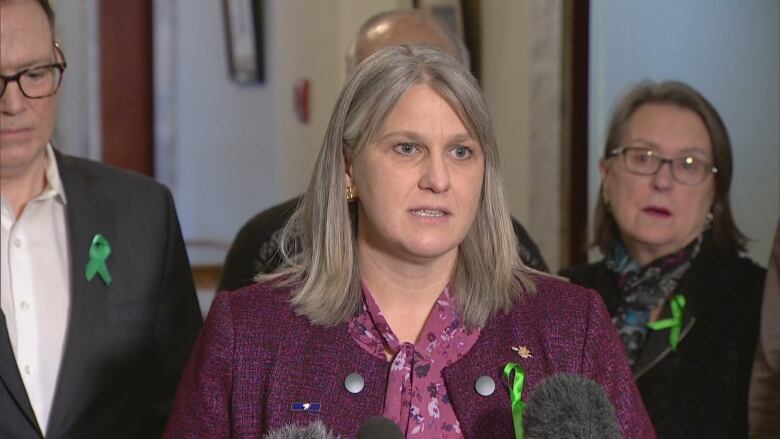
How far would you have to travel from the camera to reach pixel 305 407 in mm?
2223

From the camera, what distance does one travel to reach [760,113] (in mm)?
3605

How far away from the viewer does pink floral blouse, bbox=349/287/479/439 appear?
7.23 feet

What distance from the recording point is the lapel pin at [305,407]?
2221 mm

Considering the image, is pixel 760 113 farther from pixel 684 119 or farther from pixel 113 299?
pixel 113 299

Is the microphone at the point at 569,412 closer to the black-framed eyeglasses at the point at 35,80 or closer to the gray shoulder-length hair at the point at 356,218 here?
the gray shoulder-length hair at the point at 356,218

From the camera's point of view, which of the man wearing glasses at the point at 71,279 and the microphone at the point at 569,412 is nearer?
the microphone at the point at 569,412

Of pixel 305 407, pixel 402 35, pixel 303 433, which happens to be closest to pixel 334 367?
pixel 305 407

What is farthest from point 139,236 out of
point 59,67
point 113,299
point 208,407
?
point 208,407

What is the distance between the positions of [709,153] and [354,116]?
1.19 metres

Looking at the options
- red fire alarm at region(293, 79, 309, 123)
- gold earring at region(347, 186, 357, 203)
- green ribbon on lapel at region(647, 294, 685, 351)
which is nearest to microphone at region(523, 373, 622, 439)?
gold earring at region(347, 186, 357, 203)

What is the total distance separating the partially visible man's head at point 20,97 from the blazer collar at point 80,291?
13cm

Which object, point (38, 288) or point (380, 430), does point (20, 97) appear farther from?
point (380, 430)

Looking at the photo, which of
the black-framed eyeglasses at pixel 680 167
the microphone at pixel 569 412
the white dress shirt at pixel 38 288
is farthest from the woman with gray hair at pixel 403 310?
the black-framed eyeglasses at pixel 680 167

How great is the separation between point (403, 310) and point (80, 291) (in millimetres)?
730
